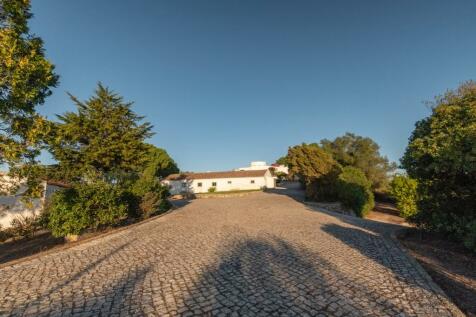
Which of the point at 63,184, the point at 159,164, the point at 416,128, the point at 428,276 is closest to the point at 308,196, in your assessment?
the point at 416,128

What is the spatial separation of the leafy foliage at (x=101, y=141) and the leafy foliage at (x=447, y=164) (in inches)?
599

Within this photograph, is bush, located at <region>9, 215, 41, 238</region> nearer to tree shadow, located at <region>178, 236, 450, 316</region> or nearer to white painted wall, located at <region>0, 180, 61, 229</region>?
white painted wall, located at <region>0, 180, 61, 229</region>

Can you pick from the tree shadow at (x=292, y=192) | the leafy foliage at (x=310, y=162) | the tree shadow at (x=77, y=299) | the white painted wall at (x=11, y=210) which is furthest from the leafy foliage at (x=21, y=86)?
the tree shadow at (x=292, y=192)

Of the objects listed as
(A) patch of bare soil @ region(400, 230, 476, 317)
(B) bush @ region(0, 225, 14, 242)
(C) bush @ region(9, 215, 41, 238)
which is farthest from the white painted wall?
(A) patch of bare soil @ region(400, 230, 476, 317)

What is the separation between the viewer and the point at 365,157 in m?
35.9

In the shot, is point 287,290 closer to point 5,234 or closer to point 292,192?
point 5,234

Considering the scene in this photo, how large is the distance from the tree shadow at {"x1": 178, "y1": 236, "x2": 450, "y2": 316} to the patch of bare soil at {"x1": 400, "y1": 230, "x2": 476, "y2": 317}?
94 centimetres

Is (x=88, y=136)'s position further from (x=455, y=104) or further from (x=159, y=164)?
(x=159, y=164)

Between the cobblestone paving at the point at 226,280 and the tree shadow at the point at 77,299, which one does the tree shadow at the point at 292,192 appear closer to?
the cobblestone paving at the point at 226,280

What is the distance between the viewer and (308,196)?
2361 cm

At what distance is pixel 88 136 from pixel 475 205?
60.5 feet

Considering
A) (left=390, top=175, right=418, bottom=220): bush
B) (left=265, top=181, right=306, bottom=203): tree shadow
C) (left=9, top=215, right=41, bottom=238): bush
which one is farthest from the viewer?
(left=265, top=181, right=306, bottom=203): tree shadow

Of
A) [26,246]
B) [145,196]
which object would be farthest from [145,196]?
[26,246]

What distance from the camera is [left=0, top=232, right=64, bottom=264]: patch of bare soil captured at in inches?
351
